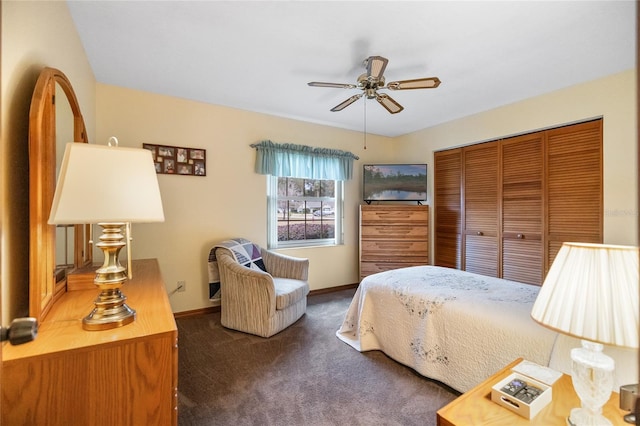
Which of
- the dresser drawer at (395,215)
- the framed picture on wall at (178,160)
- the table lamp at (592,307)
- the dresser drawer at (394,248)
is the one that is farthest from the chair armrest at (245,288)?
the table lamp at (592,307)

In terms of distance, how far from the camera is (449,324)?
1826 millimetres

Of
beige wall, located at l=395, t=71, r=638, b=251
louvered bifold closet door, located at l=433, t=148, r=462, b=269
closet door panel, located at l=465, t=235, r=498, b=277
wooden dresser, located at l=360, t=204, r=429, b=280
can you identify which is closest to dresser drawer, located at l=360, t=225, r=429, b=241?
wooden dresser, located at l=360, t=204, r=429, b=280

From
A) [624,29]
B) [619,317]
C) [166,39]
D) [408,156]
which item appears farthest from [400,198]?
[619,317]

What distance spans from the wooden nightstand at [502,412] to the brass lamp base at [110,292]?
120 cm

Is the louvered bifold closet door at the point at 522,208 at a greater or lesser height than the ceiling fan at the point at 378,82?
lesser

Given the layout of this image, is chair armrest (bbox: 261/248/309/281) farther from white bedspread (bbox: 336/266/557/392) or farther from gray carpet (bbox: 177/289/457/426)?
white bedspread (bbox: 336/266/557/392)

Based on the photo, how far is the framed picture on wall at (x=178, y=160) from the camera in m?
2.95

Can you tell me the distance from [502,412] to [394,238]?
3007 millimetres

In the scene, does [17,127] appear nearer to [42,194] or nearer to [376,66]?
[42,194]

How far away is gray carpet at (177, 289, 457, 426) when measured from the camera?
164cm

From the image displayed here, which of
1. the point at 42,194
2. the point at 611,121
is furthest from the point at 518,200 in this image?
the point at 42,194

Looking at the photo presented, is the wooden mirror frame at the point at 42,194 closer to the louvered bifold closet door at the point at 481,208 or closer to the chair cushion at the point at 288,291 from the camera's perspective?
the chair cushion at the point at 288,291

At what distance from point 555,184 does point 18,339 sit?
12.6 ft

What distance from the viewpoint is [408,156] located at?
14.7 ft
